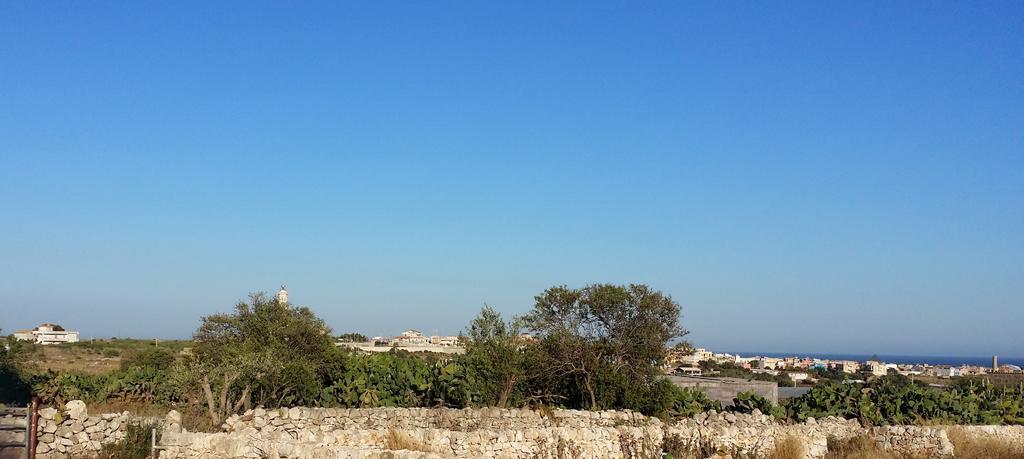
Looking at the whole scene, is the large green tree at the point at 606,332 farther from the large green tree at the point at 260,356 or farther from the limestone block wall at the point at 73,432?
the limestone block wall at the point at 73,432

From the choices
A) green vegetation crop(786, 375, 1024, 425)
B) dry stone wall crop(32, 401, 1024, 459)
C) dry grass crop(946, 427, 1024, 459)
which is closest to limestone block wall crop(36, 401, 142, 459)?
dry stone wall crop(32, 401, 1024, 459)

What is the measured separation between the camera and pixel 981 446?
20953 millimetres

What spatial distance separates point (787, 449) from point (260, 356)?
15.2 metres

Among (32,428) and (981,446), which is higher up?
(32,428)

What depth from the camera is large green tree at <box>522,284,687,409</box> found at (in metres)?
26.7

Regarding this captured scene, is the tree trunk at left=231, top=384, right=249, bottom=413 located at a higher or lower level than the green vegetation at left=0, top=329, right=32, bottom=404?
higher

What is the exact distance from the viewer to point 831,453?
62.8 ft

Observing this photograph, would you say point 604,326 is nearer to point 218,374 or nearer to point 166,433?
point 218,374

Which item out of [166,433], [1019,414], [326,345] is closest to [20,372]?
[326,345]

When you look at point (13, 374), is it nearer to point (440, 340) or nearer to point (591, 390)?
point (591, 390)

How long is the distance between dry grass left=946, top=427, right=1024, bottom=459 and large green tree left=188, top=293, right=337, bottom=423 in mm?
18345

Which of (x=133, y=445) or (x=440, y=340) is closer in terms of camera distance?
(x=133, y=445)

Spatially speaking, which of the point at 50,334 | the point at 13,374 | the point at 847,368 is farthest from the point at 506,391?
the point at 50,334

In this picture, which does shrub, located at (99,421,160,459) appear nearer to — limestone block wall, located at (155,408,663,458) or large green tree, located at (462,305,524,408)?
limestone block wall, located at (155,408,663,458)
